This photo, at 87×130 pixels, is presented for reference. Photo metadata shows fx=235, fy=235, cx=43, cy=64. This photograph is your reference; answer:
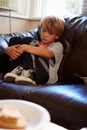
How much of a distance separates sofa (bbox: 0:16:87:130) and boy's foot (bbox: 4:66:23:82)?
0.13 ft

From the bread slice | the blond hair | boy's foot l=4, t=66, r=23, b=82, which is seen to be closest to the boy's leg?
boy's foot l=4, t=66, r=23, b=82

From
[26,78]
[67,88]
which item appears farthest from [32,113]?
[26,78]

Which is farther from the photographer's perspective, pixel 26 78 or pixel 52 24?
pixel 52 24

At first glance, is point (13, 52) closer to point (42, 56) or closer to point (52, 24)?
point (42, 56)

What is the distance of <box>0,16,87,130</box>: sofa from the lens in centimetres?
117

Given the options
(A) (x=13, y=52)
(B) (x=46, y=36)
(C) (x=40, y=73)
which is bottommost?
(C) (x=40, y=73)

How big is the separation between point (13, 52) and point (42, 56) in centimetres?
21

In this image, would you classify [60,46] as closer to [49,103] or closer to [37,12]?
[49,103]

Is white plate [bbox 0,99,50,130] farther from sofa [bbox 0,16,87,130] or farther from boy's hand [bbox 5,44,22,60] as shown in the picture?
boy's hand [bbox 5,44,22,60]

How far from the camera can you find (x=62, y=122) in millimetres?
1199

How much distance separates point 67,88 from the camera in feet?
4.65

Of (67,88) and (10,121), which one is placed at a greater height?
(10,121)

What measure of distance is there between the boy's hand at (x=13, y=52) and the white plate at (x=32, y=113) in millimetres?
929

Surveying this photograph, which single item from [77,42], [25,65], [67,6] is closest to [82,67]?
[77,42]
